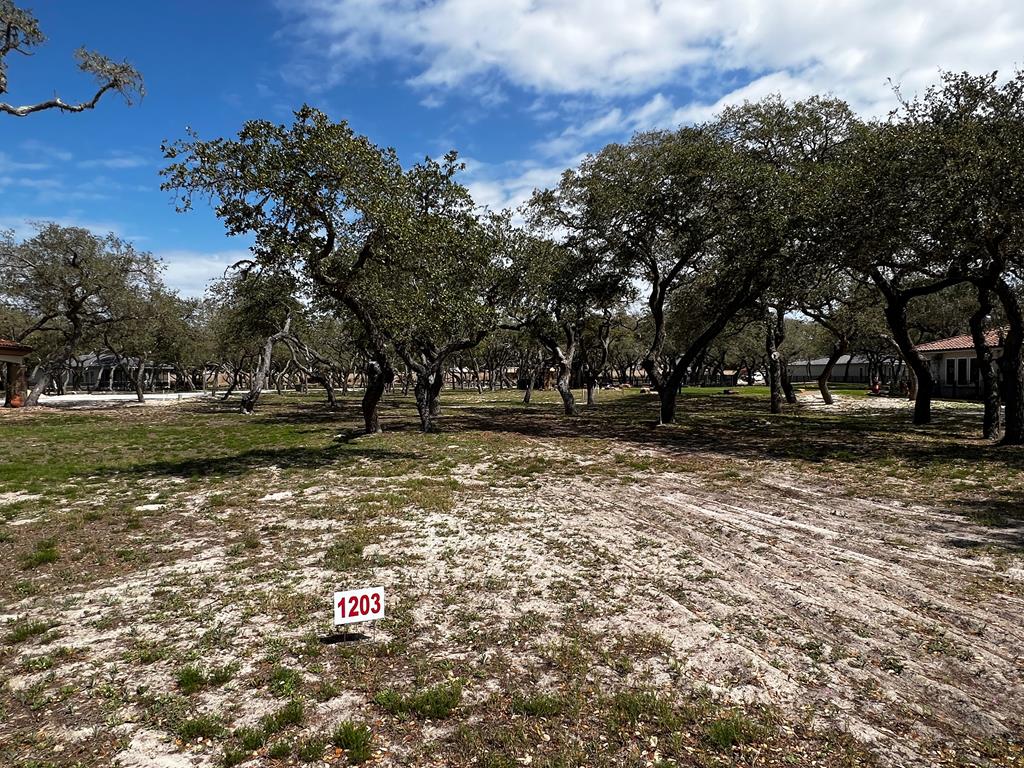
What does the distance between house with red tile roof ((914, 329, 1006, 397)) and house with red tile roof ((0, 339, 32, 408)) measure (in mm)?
55440

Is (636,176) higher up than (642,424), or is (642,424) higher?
(636,176)

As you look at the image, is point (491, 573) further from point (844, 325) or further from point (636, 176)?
point (844, 325)

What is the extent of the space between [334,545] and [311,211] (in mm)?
8313

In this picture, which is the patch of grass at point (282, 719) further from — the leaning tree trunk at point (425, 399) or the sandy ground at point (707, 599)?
the leaning tree trunk at point (425, 399)

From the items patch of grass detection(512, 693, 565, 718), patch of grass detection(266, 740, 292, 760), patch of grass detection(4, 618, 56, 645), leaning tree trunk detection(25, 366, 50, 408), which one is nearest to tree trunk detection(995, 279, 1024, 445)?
patch of grass detection(512, 693, 565, 718)

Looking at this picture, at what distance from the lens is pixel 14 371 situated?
30.2 m

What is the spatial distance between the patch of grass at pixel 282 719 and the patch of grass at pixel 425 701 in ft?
1.71

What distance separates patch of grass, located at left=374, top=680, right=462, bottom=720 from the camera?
3717mm

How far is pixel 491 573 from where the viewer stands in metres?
6.27

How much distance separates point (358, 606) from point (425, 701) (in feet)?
3.71

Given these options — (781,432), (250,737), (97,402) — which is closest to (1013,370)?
(781,432)

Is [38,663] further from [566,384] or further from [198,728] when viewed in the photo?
[566,384]

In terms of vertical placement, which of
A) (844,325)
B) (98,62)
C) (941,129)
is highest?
(98,62)

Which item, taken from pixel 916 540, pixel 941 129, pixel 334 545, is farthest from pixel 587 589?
pixel 941 129
